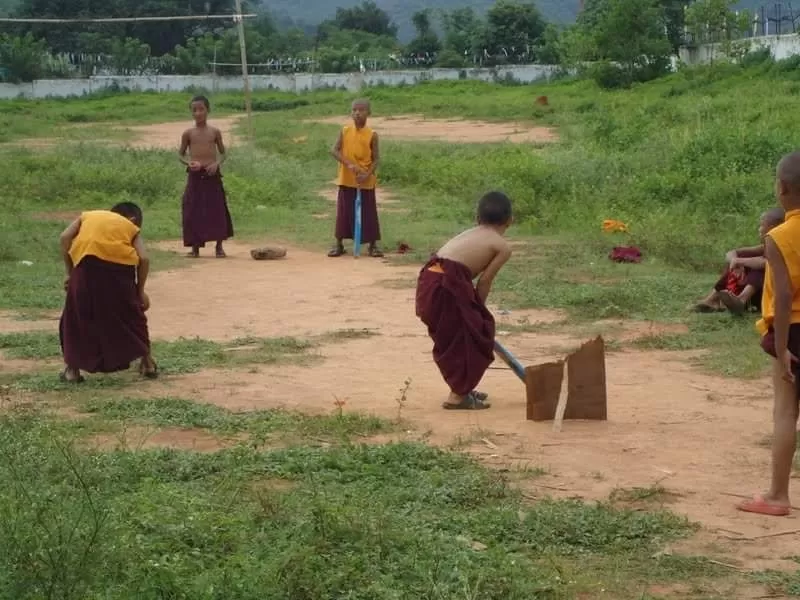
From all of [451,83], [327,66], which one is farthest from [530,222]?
[327,66]

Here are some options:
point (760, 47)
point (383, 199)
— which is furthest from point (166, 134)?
point (760, 47)

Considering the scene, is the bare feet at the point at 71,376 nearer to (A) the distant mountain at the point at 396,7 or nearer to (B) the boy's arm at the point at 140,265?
(B) the boy's arm at the point at 140,265

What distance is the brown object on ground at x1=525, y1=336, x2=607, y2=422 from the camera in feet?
22.5

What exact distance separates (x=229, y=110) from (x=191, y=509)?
41.3 meters

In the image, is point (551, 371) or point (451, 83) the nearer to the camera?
point (551, 371)

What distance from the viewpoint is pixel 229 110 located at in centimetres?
4509

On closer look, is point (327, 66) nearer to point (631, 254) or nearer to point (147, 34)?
point (147, 34)

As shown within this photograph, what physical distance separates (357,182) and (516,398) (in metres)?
6.63

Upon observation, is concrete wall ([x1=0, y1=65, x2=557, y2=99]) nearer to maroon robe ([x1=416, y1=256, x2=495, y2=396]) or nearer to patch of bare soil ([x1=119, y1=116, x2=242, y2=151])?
patch of bare soil ([x1=119, y1=116, x2=242, y2=151])

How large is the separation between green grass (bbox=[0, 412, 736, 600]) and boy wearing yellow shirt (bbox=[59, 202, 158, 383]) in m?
1.88

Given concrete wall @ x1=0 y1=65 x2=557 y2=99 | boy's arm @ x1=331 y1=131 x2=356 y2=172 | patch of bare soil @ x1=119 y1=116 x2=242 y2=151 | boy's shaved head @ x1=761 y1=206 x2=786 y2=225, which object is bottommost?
patch of bare soil @ x1=119 y1=116 x2=242 y2=151

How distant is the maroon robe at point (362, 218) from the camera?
547 inches

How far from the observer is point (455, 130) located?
32.8 metres

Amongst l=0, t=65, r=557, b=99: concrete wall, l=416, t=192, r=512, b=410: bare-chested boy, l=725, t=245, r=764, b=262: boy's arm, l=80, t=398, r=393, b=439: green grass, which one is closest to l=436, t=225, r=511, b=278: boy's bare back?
l=416, t=192, r=512, b=410: bare-chested boy
